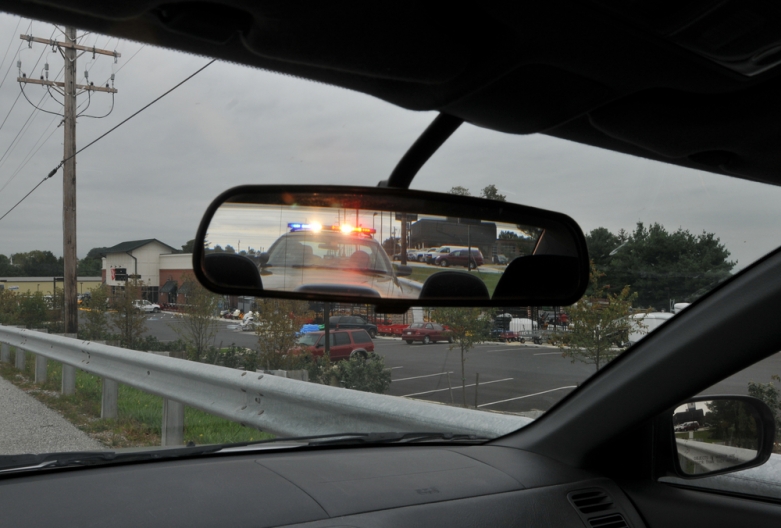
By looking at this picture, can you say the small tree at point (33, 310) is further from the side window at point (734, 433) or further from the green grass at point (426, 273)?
the side window at point (734, 433)

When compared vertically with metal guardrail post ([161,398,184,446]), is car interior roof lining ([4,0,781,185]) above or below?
above

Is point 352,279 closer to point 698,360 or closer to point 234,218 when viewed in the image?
point 234,218

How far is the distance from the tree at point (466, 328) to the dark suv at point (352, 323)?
0.59 m

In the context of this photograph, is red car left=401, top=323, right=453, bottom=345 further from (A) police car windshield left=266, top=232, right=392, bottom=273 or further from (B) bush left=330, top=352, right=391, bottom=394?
(A) police car windshield left=266, top=232, right=392, bottom=273

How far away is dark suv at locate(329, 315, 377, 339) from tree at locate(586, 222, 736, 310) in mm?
1606

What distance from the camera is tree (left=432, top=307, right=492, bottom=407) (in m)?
5.42

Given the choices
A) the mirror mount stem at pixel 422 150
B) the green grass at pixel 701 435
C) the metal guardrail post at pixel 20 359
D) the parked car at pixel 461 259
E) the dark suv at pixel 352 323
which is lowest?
the metal guardrail post at pixel 20 359

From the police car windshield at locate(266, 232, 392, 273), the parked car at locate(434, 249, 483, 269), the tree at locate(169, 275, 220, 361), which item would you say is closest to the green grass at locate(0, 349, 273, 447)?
the tree at locate(169, 275, 220, 361)

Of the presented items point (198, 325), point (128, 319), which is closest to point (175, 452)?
point (198, 325)

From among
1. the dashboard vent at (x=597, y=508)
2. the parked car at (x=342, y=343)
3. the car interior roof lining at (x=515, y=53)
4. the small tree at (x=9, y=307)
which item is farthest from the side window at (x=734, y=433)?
the small tree at (x=9, y=307)

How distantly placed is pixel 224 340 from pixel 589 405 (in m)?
5.32

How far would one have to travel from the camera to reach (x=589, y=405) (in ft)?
9.21

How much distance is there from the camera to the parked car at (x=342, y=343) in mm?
5691

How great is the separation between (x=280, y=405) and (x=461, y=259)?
2488mm
